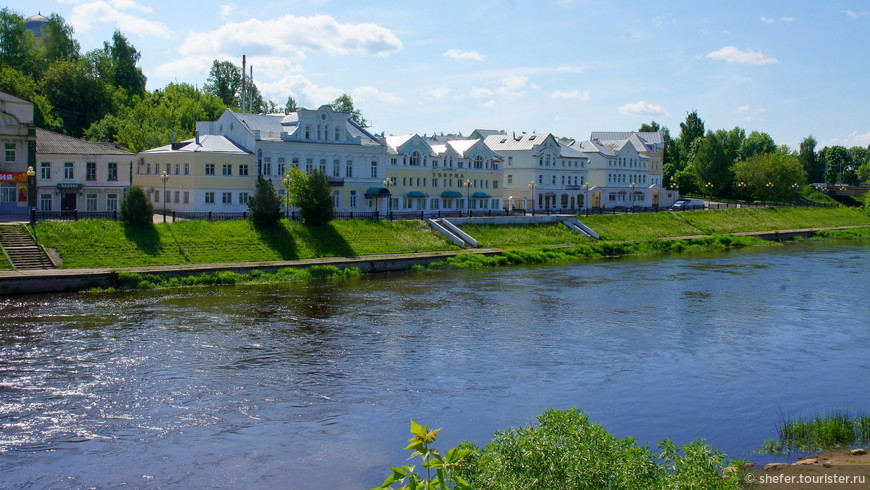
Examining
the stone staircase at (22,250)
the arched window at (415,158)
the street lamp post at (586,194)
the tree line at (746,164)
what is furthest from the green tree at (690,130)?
the stone staircase at (22,250)

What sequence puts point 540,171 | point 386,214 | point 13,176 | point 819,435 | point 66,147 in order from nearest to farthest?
1. point 819,435
2. point 13,176
3. point 66,147
4. point 386,214
5. point 540,171

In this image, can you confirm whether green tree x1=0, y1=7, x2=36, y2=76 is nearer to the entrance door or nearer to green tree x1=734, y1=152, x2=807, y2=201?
the entrance door

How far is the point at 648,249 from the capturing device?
6350 cm

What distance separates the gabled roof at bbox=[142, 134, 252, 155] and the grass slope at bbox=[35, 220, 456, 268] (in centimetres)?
1027

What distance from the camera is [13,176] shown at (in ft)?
163

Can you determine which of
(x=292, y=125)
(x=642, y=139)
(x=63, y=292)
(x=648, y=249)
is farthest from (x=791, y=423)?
(x=642, y=139)

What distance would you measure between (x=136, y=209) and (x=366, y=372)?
26.9 metres

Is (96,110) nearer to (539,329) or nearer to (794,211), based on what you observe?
(539,329)

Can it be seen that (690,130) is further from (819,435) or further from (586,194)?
(819,435)

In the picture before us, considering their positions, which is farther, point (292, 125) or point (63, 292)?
point (292, 125)

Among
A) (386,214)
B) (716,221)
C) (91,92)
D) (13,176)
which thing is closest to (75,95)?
(91,92)

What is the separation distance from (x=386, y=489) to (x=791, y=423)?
547 inches

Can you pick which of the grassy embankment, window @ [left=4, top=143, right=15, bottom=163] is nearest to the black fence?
the grassy embankment

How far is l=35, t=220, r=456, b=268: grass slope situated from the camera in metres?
42.5
